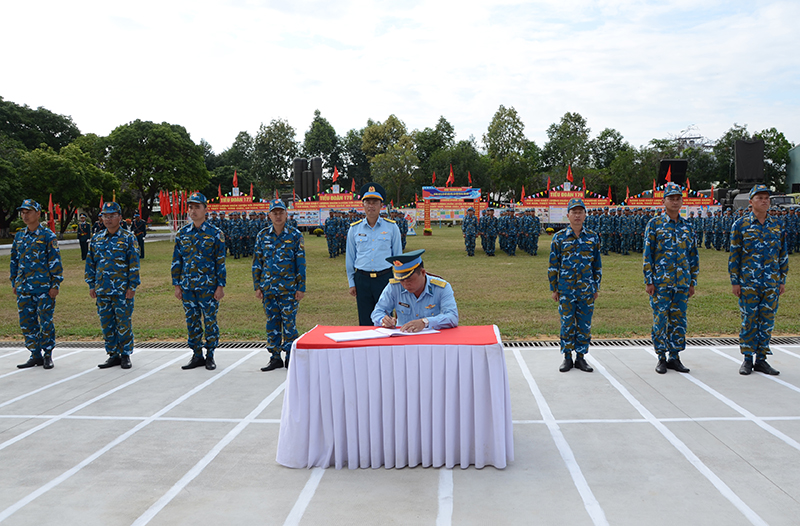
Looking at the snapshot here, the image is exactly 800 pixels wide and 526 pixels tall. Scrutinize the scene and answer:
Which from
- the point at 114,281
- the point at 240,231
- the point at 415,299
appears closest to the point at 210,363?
the point at 114,281

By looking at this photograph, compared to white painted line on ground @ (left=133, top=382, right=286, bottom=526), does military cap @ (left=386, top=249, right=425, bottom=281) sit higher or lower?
higher

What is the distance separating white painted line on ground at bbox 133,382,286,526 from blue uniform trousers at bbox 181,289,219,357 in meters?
1.34

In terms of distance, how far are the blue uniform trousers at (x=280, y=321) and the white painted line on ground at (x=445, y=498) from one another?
2727 mm

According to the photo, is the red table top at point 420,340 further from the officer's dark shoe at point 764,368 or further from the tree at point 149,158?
the tree at point 149,158

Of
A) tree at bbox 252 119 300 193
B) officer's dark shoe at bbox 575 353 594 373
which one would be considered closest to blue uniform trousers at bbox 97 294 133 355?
officer's dark shoe at bbox 575 353 594 373

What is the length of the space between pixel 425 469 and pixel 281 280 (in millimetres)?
2845

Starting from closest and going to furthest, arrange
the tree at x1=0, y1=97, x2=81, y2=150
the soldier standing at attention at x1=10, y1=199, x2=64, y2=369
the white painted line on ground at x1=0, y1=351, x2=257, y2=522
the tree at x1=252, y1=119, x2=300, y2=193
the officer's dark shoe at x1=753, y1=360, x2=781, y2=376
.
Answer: the white painted line on ground at x1=0, y1=351, x2=257, y2=522 < the officer's dark shoe at x1=753, y1=360, x2=781, y2=376 < the soldier standing at attention at x1=10, y1=199, x2=64, y2=369 < the tree at x1=0, y1=97, x2=81, y2=150 < the tree at x1=252, y1=119, x2=300, y2=193

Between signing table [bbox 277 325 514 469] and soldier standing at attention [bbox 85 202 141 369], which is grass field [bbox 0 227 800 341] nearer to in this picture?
soldier standing at attention [bbox 85 202 141 369]

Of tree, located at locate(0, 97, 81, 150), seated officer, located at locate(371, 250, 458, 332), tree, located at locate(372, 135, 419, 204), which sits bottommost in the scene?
seated officer, located at locate(371, 250, 458, 332)

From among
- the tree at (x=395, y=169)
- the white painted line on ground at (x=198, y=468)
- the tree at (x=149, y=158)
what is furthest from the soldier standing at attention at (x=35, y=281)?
the tree at (x=395, y=169)

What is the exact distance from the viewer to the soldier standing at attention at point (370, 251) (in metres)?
5.30

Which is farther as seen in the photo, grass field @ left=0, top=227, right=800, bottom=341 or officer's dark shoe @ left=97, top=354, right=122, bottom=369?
grass field @ left=0, top=227, right=800, bottom=341

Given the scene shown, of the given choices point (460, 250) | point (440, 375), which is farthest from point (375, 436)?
point (460, 250)

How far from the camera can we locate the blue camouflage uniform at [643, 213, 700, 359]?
17.0 feet
